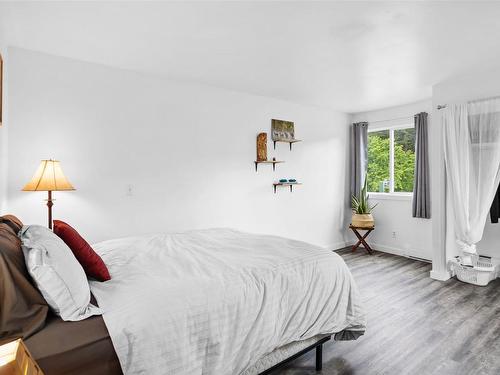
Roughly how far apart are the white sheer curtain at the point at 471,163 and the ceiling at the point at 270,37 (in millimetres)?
515

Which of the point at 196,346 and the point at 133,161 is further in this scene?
Answer: the point at 133,161

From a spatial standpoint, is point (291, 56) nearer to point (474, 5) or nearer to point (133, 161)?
point (474, 5)

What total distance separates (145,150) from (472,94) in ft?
12.9

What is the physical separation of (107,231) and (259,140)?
2.37 meters

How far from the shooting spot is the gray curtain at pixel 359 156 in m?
5.53

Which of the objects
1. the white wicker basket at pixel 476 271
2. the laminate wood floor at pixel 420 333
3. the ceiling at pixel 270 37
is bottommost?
the laminate wood floor at pixel 420 333

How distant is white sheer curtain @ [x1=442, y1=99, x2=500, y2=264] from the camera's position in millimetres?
3494

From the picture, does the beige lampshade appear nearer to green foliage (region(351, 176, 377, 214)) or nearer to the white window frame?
green foliage (region(351, 176, 377, 214))

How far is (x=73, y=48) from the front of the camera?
278cm

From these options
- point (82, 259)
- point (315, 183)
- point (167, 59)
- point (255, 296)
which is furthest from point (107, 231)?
point (315, 183)

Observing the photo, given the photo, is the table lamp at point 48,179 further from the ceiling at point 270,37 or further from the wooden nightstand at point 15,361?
the wooden nightstand at point 15,361

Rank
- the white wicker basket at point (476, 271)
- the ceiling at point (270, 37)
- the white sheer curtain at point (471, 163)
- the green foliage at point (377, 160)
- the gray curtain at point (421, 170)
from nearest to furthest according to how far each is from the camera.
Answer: the ceiling at point (270, 37), the white sheer curtain at point (471, 163), the white wicker basket at point (476, 271), the gray curtain at point (421, 170), the green foliage at point (377, 160)

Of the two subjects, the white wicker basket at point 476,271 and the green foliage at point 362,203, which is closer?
the white wicker basket at point 476,271

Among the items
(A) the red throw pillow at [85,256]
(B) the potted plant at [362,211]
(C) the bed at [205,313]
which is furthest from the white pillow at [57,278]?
(B) the potted plant at [362,211]
